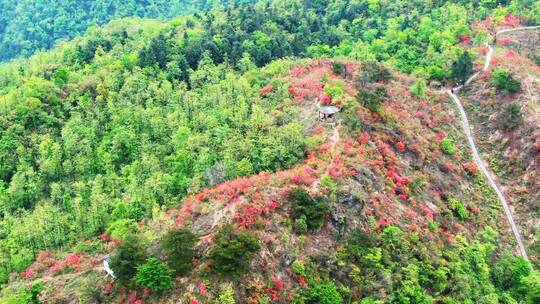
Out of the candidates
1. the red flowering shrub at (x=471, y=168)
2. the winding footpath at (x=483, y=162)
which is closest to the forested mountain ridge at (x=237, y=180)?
the red flowering shrub at (x=471, y=168)

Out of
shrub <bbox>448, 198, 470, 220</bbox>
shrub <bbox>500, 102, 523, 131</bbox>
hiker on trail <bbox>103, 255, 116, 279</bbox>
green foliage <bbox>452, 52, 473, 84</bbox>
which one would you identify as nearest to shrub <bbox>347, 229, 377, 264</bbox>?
shrub <bbox>448, 198, 470, 220</bbox>

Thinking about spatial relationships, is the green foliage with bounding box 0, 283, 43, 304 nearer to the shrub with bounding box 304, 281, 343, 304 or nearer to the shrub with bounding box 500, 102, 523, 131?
the shrub with bounding box 304, 281, 343, 304

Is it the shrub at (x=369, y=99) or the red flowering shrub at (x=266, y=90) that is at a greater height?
the red flowering shrub at (x=266, y=90)

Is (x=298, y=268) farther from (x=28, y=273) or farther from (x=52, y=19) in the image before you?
(x=52, y=19)

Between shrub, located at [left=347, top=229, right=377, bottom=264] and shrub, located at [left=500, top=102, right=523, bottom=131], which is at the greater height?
shrub, located at [left=347, top=229, right=377, bottom=264]

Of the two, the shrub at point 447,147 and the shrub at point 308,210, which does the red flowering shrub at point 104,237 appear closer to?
the shrub at point 308,210

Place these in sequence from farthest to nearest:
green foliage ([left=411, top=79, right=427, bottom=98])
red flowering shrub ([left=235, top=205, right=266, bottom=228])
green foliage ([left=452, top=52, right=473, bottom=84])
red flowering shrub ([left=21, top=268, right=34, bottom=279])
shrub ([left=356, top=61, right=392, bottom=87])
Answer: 1. green foliage ([left=452, top=52, right=473, bottom=84])
2. green foliage ([left=411, top=79, right=427, bottom=98])
3. shrub ([left=356, top=61, right=392, bottom=87])
4. red flowering shrub ([left=21, top=268, right=34, bottom=279])
5. red flowering shrub ([left=235, top=205, right=266, bottom=228])
